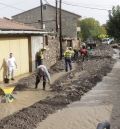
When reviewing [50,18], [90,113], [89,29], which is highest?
[50,18]

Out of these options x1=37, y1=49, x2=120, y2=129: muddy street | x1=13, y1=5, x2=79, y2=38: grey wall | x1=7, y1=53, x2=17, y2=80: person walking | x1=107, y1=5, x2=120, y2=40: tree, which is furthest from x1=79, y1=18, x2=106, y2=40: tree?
x1=37, y1=49, x2=120, y2=129: muddy street

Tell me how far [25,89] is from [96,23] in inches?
4140

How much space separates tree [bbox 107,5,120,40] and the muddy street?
1399 inches

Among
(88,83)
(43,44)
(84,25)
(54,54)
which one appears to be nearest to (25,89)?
(88,83)

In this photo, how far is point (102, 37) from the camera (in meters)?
104

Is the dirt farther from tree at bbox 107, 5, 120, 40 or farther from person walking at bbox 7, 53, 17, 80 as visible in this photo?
tree at bbox 107, 5, 120, 40

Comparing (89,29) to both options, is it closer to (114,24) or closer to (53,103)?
(114,24)

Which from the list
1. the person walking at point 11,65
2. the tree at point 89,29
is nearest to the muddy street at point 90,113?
the person walking at point 11,65

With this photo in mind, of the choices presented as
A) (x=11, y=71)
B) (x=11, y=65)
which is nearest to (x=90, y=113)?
(x=11, y=65)

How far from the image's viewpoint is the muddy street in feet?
45.8

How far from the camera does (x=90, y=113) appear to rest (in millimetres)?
15844

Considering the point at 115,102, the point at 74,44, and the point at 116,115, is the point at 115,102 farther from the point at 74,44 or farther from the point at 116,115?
the point at 74,44

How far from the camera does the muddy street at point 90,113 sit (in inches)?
550

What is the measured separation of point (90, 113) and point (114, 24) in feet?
→ 138
